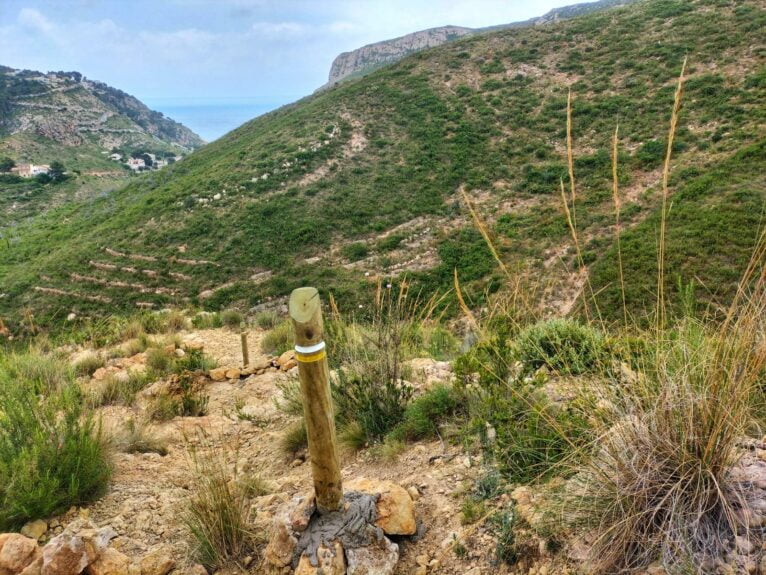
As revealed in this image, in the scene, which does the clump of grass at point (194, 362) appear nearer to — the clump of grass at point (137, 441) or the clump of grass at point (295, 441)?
the clump of grass at point (137, 441)

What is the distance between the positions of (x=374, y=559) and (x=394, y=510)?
0.25 metres

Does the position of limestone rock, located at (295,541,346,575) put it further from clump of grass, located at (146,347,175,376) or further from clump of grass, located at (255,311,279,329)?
clump of grass, located at (255,311,279,329)

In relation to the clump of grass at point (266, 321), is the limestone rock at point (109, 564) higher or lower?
higher

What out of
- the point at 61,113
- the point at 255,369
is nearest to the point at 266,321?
the point at 255,369

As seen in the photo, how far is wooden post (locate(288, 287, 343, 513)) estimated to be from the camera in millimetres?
2004

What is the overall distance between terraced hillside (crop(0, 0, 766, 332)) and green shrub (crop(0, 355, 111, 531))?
9.42 meters

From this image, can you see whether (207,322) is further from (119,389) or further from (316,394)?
(316,394)

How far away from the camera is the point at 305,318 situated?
199 cm

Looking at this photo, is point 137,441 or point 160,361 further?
point 160,361

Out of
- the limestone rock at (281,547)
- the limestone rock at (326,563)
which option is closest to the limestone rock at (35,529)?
the limestone rock at (281,547)

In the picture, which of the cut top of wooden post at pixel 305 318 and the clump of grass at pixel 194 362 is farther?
the clump of grass at pixel 194 362

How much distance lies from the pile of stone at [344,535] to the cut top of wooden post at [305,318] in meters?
0.84

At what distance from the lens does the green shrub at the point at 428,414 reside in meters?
3.10

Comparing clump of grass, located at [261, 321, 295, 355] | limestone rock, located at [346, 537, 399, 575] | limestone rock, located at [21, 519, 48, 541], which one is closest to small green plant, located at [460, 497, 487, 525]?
limestone rock, located at [346, 537, 399, 575]
